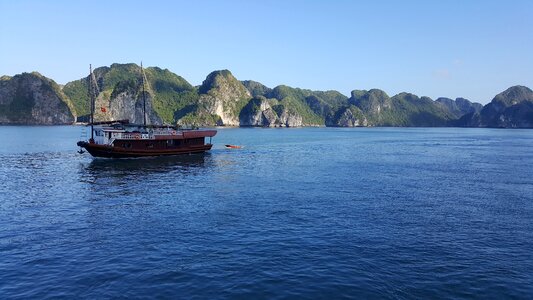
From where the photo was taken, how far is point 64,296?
1866 centimetres

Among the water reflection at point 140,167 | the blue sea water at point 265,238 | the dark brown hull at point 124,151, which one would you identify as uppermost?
the dark brown hull at point 124,151

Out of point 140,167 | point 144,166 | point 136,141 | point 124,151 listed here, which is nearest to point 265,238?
point 140,167

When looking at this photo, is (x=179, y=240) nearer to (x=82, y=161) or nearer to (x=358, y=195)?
(x=358, y=195)

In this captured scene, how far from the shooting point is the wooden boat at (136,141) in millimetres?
77688

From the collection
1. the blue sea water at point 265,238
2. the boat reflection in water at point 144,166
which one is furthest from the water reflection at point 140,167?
the blue sea water at point 265,238

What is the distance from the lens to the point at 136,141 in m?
81.6

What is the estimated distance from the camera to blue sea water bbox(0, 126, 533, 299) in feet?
65.5

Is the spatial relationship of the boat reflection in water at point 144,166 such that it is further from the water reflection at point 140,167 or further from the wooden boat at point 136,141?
the wooden boat at point 136,141

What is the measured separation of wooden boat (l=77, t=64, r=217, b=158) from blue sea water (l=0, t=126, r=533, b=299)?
22.8 meters

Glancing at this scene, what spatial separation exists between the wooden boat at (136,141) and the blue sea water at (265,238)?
74.7 ft

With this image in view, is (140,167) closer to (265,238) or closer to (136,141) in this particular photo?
(136,141)

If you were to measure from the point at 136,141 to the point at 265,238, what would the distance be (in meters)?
61.6

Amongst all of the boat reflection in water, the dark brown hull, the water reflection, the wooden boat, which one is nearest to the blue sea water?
the water reflection

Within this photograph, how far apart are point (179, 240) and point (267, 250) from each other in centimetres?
668
